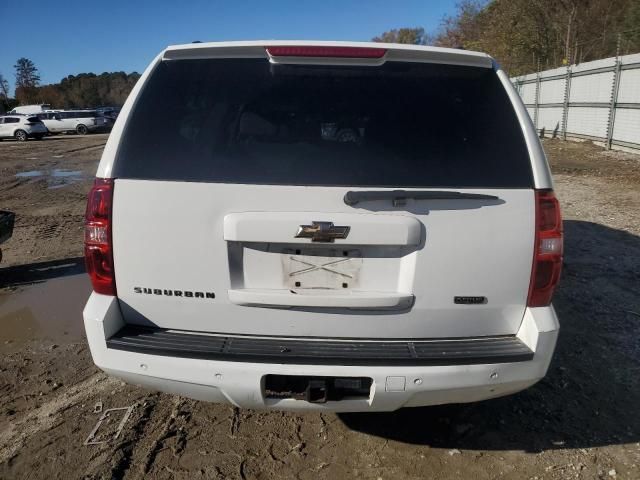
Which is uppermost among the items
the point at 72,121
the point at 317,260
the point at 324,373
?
the point at 317,260

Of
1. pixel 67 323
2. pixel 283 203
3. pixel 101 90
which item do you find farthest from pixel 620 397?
pixel 101 90

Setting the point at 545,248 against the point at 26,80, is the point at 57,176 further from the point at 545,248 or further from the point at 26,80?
the point at 26,80

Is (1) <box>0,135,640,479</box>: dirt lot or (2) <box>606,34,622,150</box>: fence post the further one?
(2) <box>606,34,622,150</box>: fence post

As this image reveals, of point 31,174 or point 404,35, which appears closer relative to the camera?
point 31,174

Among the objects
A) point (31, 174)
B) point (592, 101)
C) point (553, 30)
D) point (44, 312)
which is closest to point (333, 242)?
point (44, 312)

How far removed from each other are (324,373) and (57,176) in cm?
1464

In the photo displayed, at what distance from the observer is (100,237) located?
221 cm

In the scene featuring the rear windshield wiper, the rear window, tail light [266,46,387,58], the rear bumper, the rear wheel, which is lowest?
the rear wheel

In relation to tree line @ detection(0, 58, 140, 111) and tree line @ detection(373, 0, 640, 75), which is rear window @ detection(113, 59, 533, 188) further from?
tree line @ detection(0, 58, 140, 111)

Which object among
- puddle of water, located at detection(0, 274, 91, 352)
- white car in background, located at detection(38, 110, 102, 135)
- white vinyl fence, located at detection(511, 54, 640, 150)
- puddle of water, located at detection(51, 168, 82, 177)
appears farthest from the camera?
white car in background, located at detection(38, 110, 102, 135)

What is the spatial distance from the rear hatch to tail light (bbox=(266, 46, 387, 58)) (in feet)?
0.05

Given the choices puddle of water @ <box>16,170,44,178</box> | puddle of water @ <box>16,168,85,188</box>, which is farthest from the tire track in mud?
puddle of water @ <box>16,170,44,178</box>

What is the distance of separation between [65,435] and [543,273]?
2.72 metres

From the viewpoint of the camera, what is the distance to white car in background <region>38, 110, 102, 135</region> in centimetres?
3597
